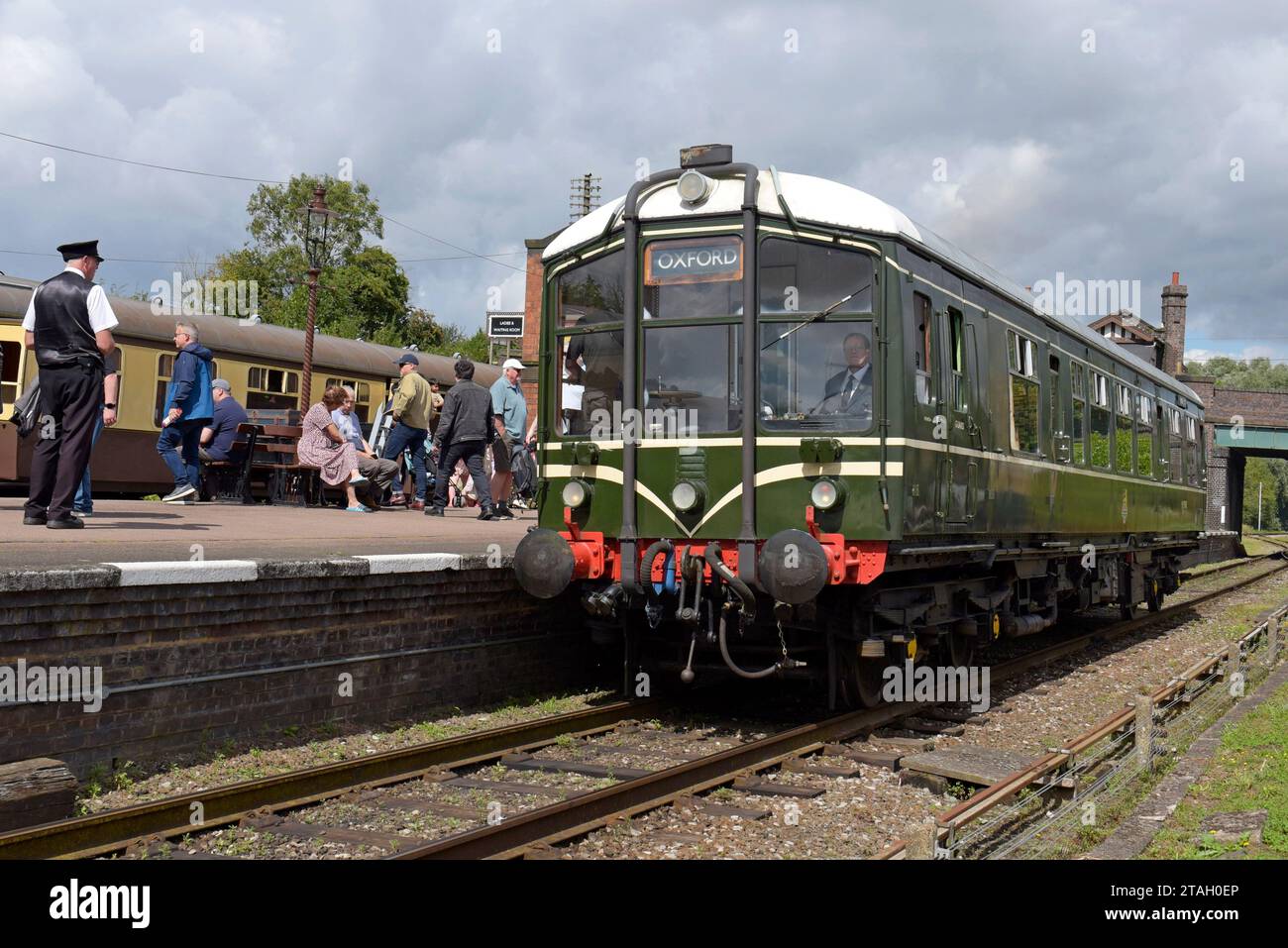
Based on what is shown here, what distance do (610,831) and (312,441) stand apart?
8.96 m

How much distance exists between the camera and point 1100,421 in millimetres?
13414

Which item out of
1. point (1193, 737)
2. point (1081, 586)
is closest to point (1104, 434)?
point (1081, 586)

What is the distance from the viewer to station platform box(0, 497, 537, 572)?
742 centimetres

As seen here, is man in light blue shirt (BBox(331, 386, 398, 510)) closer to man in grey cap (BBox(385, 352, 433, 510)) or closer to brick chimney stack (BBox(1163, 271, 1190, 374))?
man in grey cap (BBox(385, 352, 433, 510))

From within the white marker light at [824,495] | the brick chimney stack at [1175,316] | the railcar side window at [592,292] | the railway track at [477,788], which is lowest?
the railway track at [477,788]

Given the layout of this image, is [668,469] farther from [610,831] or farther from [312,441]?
[312,441]

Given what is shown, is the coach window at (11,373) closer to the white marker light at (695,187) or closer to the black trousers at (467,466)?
the black trousers at (467,466)

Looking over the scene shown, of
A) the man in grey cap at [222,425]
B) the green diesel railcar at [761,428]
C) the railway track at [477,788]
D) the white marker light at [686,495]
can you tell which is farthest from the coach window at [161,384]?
the white marker light at [686,495]

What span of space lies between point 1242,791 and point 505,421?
32.1ft

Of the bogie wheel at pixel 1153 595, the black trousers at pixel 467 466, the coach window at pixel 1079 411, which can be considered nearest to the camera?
the coach window at pixel 1079 411

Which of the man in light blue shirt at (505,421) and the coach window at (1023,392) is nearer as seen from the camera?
the coach window at (1023,392)

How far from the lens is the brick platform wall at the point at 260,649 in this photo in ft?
19.5

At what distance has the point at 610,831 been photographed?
5914 mm

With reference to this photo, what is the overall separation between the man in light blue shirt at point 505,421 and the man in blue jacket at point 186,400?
3.37 metres
